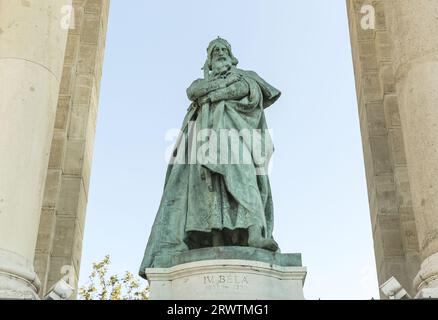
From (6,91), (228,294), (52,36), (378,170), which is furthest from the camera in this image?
(378,170)

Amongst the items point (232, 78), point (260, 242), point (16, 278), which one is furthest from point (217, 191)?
point (16, 278)

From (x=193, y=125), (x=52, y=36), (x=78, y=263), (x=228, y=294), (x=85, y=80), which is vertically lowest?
(x=228, y=294)

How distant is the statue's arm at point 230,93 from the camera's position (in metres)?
12.8

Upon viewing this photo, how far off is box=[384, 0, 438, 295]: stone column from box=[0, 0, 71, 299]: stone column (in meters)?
5.48

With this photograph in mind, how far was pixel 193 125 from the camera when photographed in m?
13.1

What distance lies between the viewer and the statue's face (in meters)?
13.5

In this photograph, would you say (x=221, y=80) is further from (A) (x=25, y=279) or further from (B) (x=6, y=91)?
(A) (x=25, y=279)

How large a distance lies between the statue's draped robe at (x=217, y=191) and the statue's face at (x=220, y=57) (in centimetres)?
58

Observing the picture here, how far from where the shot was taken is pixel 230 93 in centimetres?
1285

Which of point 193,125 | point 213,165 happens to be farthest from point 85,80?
point 213,165

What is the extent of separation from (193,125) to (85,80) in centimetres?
543

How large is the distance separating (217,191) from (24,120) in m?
3.03

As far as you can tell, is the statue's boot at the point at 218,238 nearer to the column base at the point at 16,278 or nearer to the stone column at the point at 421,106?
the column base at the point at 16,278

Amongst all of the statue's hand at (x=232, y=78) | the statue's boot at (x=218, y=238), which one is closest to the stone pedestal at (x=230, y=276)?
the statue's boot at (x=218, y=238)
